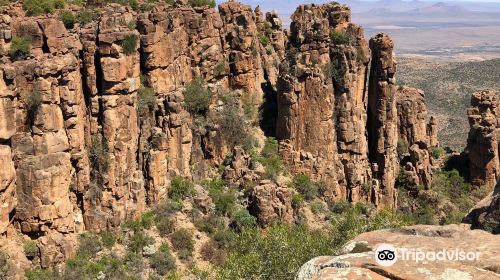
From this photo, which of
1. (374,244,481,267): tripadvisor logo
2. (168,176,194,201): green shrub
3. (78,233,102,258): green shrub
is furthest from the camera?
(168,176,194,201): green shrub

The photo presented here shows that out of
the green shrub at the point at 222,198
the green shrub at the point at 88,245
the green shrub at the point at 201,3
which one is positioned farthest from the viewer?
the green shrub at the point at 201,3

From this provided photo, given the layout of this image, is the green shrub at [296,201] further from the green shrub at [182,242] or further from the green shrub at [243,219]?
the green shrub at [182,242]

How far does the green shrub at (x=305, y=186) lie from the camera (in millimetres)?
45281

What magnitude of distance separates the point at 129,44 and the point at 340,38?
20175 millimetres

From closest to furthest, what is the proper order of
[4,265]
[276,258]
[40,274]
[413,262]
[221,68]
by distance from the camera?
[413,262] → [276,258] → [4,265] → [40,274] → [221,68]

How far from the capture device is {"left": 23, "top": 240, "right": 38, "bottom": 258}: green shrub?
105 feet

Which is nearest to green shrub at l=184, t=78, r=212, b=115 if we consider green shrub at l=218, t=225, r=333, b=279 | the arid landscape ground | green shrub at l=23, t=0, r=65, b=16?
the arid landscape ground

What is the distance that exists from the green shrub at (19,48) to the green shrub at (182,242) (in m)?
16.4

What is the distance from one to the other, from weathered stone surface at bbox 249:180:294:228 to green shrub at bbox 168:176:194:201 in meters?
5.25

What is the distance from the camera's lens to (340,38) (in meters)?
47.5

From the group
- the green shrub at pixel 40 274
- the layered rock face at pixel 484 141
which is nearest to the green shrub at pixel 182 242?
the green shrub at pixel 40 274

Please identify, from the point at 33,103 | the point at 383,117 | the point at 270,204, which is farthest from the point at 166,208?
the point at 383,117

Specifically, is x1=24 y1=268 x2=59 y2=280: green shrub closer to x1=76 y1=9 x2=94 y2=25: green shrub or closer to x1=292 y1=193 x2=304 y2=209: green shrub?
x1=76 y1=9 x2=94 y2=25: green shrub

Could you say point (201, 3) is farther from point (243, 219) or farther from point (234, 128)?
point (243, 219)
